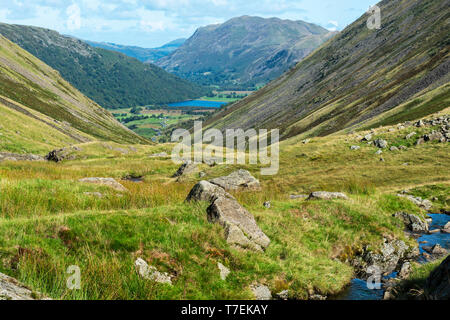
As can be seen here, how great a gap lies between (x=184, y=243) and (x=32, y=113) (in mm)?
132061

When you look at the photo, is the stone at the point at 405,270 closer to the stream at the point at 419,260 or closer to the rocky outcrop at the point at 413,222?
the stream at the point at 419,260

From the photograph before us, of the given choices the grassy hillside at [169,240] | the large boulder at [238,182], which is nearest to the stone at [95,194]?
the grassy hillside at [169,240]

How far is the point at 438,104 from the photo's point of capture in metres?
63.8

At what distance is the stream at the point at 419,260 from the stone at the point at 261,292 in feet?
11.3

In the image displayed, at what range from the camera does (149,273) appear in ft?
37.6

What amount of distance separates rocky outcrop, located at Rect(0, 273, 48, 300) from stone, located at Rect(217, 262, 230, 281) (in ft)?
20.6

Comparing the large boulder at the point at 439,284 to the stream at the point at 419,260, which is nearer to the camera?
the large boulder at the point at 439,284

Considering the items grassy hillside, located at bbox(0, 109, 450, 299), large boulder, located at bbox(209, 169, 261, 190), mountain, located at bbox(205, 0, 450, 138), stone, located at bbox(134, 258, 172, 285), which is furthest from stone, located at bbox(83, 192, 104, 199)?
mountain, located at bbox(205, 0, 450, 138)

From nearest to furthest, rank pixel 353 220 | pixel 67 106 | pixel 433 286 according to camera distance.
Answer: pixel 433 286
pixel 353 220
pixel 67 106

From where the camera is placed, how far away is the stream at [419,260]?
14.6 m

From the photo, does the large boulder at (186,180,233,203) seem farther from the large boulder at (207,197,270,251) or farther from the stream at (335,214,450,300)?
the stream at (335,214,450,300)

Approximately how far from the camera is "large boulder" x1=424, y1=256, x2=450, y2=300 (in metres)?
9.78
